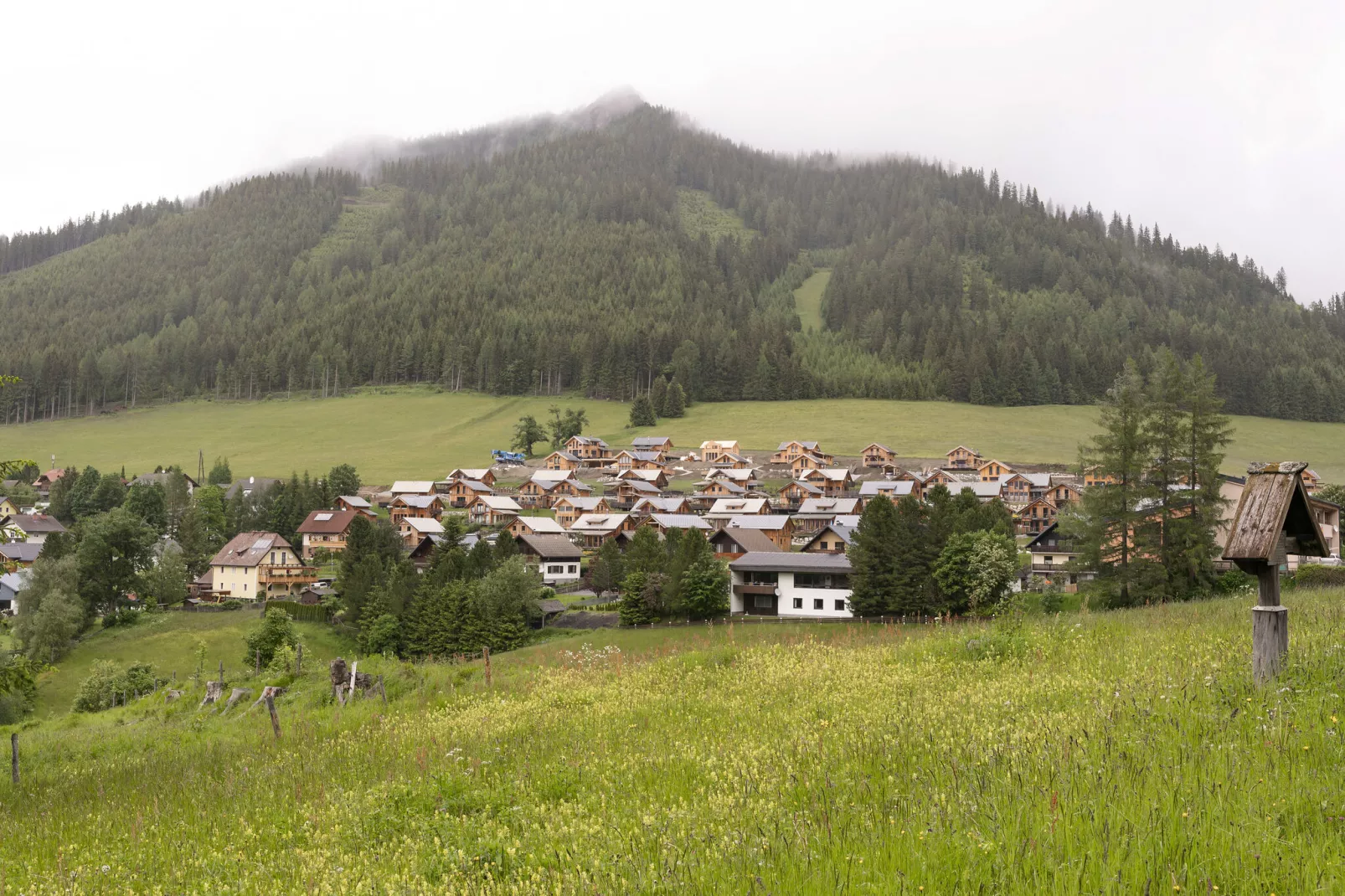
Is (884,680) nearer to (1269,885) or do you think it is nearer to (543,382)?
(1269,885)

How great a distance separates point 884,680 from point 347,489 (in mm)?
111110

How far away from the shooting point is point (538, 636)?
57.0 meters

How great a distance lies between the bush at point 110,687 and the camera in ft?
142

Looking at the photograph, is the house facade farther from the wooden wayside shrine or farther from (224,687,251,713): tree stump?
the wooden wayside shrine

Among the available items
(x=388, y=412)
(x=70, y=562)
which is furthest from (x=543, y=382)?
(x=70, y=562)

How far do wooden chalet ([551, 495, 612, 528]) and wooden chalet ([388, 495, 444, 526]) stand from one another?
1489cm

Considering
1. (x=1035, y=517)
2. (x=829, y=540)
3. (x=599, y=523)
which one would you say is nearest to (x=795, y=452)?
(x=1035, y=517)

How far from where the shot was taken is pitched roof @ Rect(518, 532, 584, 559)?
82562 mm

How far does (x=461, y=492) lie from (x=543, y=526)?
25.8 metres

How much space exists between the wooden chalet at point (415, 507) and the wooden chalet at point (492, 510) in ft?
13.5

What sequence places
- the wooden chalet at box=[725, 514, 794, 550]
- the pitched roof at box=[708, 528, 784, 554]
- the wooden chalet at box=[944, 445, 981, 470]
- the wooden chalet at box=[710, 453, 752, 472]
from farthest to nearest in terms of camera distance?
the wooden chalet at box=[710, 453, 752, 472] < the wooden chalet at box=[944, 445, 981, 470] < the wooden chalet at box=[725, 514, 794, 550] < the pitched roof at box=[708, 528, 784, 554]

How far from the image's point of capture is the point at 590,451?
5497 inches

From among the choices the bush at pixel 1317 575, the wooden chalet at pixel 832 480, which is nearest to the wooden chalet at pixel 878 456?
the wooden chalet at pixel 832 480

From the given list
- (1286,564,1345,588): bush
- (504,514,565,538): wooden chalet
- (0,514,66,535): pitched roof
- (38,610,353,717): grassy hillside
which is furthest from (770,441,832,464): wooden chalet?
(0,514,66,535): pitched roof
